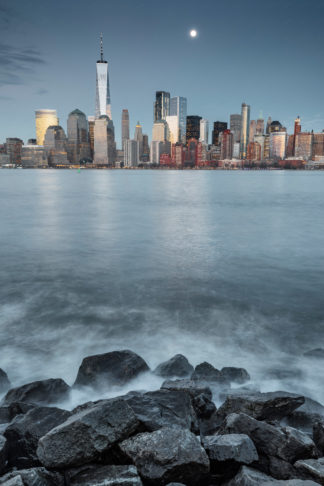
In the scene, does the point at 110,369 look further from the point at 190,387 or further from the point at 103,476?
the point at 103,476

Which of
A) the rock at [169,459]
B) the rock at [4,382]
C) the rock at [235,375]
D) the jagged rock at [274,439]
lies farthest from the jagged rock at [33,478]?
the rock at [235,375]

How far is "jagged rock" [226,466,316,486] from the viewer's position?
12.2 ft

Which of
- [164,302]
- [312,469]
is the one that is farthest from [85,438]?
[164,302]

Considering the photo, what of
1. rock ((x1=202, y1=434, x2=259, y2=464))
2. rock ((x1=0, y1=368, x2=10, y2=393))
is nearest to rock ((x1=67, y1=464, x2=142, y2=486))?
rock ((x1=202, y1=434, x2=259, y2=464))

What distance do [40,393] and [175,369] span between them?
2.35 meters

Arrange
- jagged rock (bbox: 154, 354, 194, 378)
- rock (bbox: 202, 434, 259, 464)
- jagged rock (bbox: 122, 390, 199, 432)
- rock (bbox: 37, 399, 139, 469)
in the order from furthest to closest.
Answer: jagged rock (bbox: 154, 354, 194, 378) → jagged rock (bbox: 122, 390, 199, 432) → rock (bbox: 202, 434, 259, 464) → rock (bbox: 37, 399, 139, 469)

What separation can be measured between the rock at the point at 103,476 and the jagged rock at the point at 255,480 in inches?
39.9

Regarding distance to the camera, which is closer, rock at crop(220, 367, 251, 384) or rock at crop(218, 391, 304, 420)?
rock at crop(218, 391, 304, 420)

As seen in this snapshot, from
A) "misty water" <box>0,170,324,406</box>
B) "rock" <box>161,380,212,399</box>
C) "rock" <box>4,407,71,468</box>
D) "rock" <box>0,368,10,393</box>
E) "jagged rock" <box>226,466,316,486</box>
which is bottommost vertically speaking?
"misty water" <box>0,170,324,406</box>

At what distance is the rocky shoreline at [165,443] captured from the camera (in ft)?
13.1

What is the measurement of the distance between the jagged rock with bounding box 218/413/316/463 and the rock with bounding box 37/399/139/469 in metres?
1.36

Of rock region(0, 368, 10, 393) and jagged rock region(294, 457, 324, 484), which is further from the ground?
jagged rock region(294, 457, 324, 484)

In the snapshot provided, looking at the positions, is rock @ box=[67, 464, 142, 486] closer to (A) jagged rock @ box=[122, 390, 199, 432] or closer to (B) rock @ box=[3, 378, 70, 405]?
(A) jagged rock @ box=[122, 390, 199, 432]

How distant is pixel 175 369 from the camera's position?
277 inches
